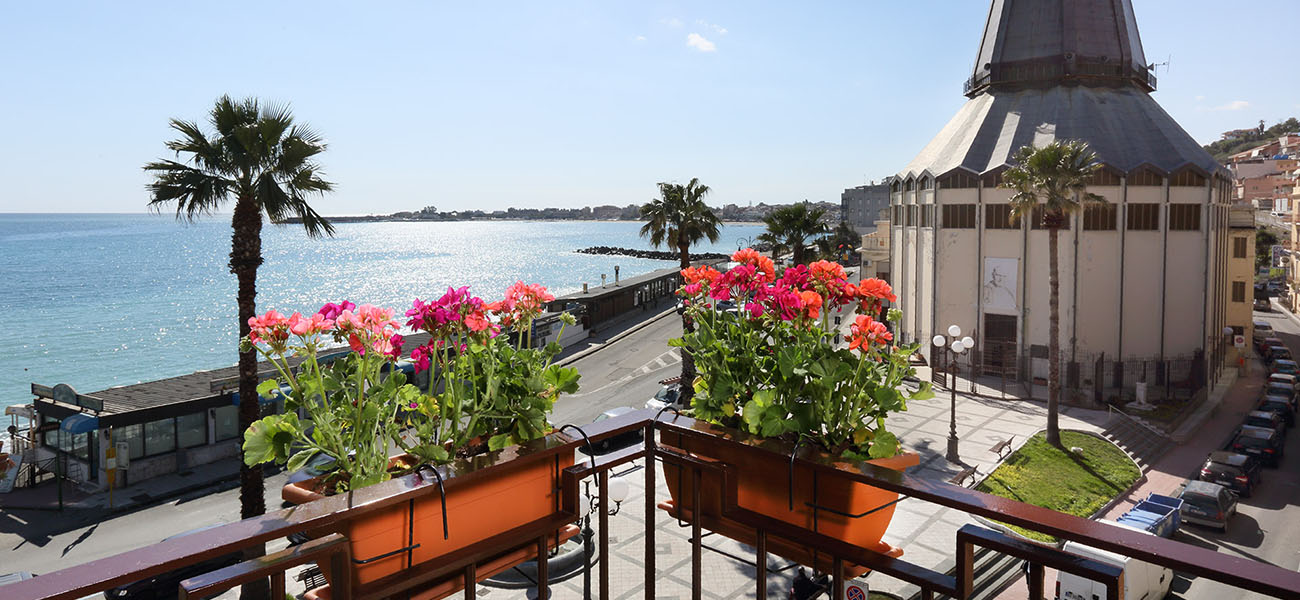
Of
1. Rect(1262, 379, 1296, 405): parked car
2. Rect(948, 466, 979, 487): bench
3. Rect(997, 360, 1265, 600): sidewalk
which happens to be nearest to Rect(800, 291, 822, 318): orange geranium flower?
Rect(997, 360, 1265, 600): sidewalk

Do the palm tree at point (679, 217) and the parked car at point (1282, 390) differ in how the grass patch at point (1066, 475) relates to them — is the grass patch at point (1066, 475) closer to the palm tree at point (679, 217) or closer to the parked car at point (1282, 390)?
the parked car at point (1282, 390)

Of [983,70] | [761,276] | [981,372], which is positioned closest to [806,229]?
[981,372]

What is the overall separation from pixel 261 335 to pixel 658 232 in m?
37.9

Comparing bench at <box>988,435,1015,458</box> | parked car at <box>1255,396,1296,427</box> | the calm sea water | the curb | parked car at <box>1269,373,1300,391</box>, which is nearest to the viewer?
bench at <box>988,435,1015,458</box>

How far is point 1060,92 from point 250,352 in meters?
39.3

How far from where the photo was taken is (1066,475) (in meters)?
23.0

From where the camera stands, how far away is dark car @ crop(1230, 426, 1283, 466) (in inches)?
1019

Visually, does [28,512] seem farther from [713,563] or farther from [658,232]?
[658,232]

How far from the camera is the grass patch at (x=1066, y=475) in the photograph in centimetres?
2105

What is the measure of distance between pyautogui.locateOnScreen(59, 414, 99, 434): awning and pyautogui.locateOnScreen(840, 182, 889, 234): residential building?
141240mm

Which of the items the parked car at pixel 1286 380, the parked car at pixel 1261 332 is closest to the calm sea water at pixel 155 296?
the parked car at pixel 1286 380

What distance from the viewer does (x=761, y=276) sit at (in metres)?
4.25

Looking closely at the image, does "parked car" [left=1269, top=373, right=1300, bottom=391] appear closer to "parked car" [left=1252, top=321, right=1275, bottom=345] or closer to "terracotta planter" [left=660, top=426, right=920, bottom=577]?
"parked car" [left=1252, top=321, right=1275, bottom=345]

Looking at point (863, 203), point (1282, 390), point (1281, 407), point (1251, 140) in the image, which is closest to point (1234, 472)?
point (1281, 407)
